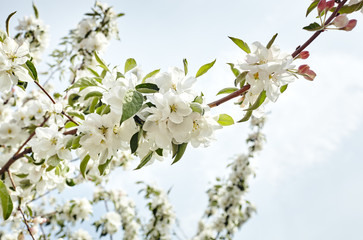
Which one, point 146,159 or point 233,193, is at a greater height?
point 146,159

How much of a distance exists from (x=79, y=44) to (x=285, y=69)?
3.33m

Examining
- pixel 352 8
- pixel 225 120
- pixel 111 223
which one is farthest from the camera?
pixel 111 223

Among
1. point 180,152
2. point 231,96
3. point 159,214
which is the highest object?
point 231,96

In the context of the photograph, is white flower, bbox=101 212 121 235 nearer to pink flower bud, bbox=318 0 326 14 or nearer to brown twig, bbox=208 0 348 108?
brown twig, bbox=208 0 348 108

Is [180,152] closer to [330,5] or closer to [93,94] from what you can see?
[93,94]

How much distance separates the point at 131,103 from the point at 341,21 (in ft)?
2.49

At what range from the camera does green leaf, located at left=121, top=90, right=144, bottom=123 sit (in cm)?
81

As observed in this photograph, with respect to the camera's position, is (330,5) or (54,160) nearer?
(330,5)

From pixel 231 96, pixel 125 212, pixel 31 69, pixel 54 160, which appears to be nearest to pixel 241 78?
pixel 231 96

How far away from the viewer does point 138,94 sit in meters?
0.89

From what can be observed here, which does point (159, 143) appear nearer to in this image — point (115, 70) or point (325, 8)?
point (115, 70)

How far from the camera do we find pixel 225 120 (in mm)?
1057

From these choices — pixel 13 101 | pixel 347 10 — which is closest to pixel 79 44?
pixel 13 101

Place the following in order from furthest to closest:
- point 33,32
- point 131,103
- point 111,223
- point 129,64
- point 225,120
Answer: point 111,223 → point 33,32 → point 129,64 → point 225,120 → point 131,103
